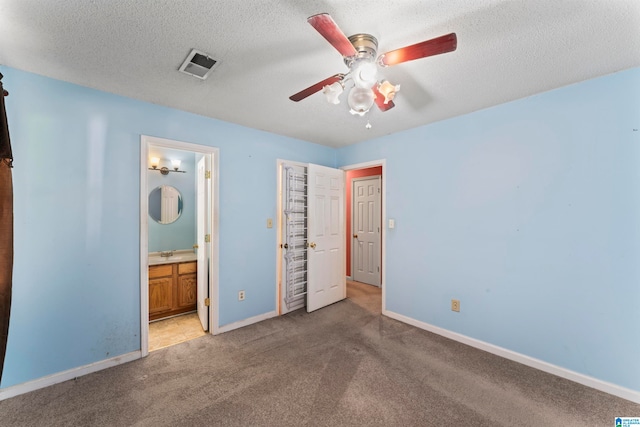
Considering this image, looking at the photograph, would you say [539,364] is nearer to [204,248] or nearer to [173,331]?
[204,248]

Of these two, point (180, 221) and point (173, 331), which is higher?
point (180, 221)

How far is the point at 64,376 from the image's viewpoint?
2.02 m

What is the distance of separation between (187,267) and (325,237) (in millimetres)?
1877

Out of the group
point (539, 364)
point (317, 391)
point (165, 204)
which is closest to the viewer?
point (317, 391)

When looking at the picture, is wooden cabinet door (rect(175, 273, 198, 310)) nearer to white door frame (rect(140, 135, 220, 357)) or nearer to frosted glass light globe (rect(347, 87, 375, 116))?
white door frame (rect(140, 135, 220, 357))

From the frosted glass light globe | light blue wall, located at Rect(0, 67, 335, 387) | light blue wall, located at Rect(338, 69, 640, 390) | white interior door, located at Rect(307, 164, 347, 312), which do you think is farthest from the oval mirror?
the frosted glass light globe

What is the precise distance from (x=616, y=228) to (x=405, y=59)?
2079 millimetres

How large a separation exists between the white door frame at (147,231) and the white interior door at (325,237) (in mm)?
1171

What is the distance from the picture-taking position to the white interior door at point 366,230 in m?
4.71

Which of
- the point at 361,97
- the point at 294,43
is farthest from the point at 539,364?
the point at 294,43

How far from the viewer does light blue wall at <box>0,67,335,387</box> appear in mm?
1890

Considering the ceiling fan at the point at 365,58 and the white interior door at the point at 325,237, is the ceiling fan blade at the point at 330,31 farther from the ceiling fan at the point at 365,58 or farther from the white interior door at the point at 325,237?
the white interior door at the point at 325,237

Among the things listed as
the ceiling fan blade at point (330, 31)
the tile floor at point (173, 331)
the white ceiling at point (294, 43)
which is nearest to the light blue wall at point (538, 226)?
the white ceiling at point (294, 43)

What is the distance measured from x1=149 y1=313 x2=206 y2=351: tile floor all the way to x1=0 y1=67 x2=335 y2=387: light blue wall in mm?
342
